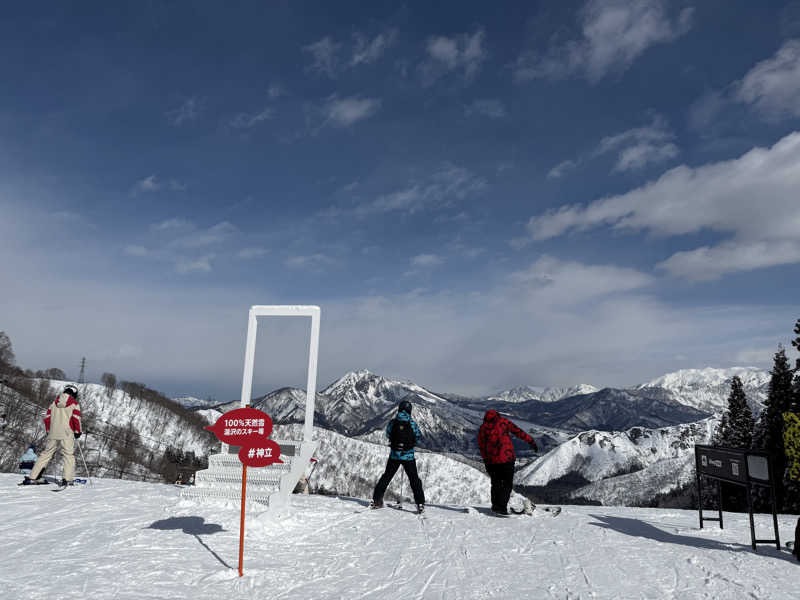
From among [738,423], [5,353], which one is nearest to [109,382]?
[5,353]

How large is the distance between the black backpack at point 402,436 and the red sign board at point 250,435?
423 centimetres

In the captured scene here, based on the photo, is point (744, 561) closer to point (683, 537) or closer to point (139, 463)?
point (683, 537)

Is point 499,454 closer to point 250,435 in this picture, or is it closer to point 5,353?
point 250,435

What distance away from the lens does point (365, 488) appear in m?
194

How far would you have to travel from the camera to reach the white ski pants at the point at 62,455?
1216cm

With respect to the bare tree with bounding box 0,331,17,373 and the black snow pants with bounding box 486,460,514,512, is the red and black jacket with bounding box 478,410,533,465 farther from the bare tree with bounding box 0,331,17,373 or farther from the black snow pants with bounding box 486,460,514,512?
the bare tree with bounding box 0,331,17,373

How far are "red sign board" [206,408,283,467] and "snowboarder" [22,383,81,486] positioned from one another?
7.20m

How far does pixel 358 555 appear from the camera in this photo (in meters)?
7.92

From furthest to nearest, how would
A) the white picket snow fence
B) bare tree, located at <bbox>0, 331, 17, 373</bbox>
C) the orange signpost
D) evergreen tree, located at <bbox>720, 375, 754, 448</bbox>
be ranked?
bare tree, located at <bbox>0, 331, 17, 373</bbox>, evergreen tree, located at <bbox>720, 375, 754, 448</bbox>, the white picket snow fence, the orange signpost

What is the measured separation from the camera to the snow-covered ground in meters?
6.34

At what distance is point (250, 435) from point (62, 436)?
315 inches

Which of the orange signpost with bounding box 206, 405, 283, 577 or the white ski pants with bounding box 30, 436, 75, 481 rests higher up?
the orange signpost with bounding box 206, 405, 283, 577

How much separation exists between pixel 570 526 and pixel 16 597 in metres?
9.08

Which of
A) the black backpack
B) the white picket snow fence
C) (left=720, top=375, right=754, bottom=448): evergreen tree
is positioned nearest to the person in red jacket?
the black backpack
